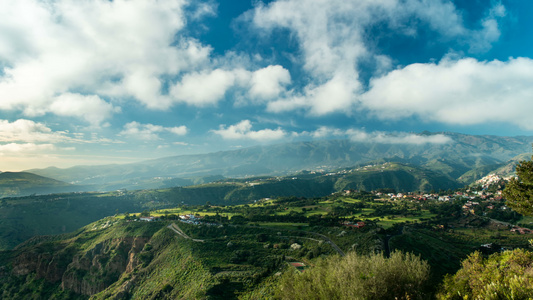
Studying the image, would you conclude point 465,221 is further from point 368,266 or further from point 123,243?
point 123,243

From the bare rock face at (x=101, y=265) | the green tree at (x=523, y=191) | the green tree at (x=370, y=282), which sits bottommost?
the bare rock face at (x=101, y=265)

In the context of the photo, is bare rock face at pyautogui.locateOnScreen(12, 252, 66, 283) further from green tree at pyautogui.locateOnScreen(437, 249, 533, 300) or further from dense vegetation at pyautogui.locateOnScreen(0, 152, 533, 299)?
green tree at pyautogui.locateOnScreen(437, 249, 533, 300)

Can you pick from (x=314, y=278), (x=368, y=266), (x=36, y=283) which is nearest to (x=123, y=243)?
(x=36, y=283)

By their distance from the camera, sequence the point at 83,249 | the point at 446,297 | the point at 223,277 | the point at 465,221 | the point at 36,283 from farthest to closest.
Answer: the point at 465,221 < the point at 83,249 < the point at 36,283 < the point at 223,277 < the point at 446,297

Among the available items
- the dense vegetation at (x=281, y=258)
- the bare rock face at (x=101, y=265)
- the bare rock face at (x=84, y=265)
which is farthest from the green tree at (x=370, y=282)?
the bare rock face at (x=101, y=265)

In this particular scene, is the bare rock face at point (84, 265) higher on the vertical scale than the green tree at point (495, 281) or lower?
lower

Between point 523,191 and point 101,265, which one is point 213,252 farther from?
point 523,191

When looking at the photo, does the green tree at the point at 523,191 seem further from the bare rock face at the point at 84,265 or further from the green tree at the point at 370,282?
the bare rock face at the point at 84,265

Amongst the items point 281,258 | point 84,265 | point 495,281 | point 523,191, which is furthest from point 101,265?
point 523,191
